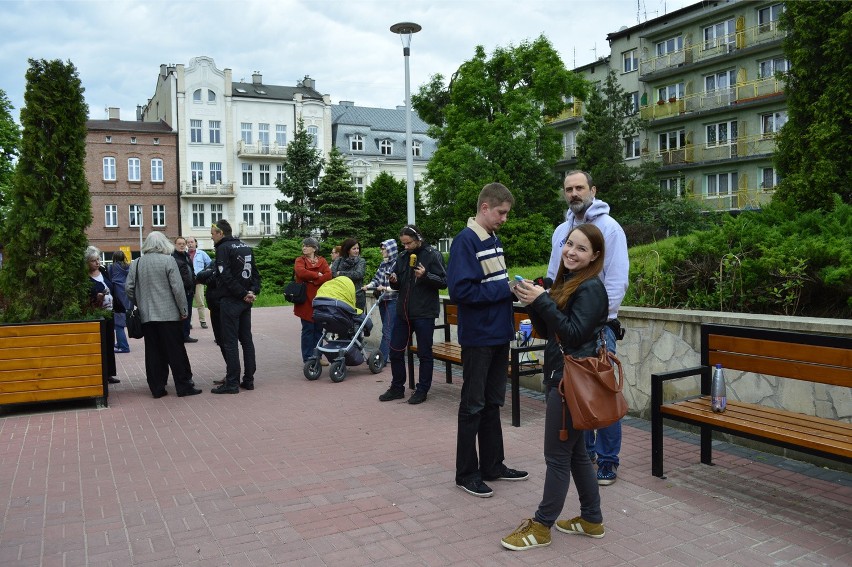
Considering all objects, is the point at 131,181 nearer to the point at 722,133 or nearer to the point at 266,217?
the point at 266,217

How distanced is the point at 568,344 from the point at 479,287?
1.13 metres

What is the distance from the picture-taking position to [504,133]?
37.2 m

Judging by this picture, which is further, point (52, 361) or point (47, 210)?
point (47, 210)

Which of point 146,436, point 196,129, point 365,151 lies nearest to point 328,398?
point 146,436

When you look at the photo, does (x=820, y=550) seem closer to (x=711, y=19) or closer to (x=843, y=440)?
(x=843, y=440)

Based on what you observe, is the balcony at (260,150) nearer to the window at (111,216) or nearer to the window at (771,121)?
the window at (111,216)

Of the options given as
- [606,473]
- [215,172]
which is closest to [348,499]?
[606,473]

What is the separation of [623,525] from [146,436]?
4.69 metres

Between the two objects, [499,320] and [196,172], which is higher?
[196,172]

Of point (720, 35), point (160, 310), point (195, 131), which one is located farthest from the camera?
point (195, 131)

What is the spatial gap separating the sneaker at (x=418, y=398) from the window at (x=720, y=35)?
127ft

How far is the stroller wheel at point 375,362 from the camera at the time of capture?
34.5 feet

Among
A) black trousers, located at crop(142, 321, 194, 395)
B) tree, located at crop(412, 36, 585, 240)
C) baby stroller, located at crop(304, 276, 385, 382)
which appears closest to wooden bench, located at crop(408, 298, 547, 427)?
baby stroller, located at crop(304, 276, 385, 382)

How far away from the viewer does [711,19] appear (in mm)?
41312
